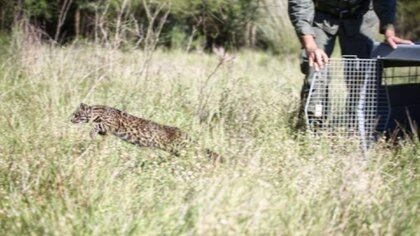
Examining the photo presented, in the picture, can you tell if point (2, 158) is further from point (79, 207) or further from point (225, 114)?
point (225, 114)

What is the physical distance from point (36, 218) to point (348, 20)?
292 cm

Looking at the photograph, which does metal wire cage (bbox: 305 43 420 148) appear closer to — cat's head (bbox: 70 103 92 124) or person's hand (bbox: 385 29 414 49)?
person's hand (bbox: 385 29 414 49)

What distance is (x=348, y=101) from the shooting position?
4.71 metres

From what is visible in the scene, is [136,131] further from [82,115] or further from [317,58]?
[317,58]

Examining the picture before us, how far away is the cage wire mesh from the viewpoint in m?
4.53

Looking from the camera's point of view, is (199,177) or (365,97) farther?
(365,97)

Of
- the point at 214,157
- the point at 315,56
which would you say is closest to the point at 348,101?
the point at 315,56

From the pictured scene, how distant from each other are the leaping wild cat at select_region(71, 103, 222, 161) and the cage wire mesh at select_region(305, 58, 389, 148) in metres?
0.95

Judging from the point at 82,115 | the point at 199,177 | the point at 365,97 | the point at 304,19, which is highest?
the point at 304,19

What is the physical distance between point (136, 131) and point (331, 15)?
1.76 meters

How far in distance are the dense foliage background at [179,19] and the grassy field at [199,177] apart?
5.94ft

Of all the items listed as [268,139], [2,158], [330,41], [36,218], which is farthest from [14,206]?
[330,41]

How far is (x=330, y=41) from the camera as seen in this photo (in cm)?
515

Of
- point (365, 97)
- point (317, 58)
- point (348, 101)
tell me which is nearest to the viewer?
point (317, 58)
